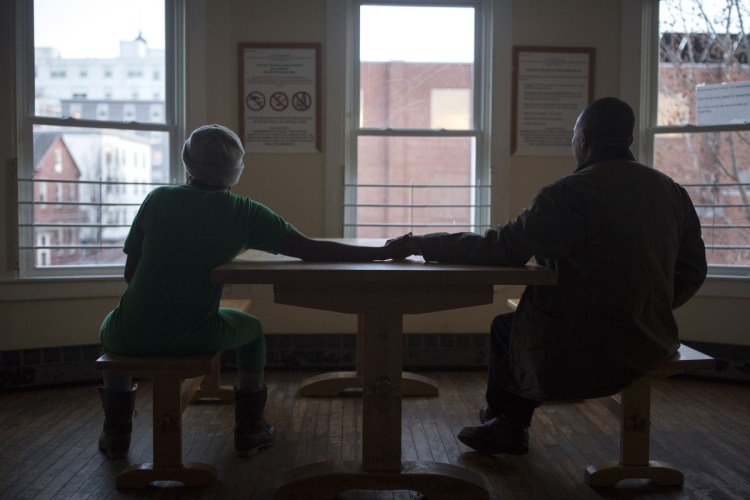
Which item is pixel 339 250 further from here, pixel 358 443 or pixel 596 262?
pixel 358 443

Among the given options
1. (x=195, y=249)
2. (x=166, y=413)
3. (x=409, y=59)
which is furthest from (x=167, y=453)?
(x=409, y=59)

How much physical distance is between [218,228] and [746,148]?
3112 millimetres

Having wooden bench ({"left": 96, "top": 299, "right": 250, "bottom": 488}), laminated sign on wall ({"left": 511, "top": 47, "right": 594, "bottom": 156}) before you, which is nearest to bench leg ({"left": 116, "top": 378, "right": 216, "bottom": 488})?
wooden bench ({"left": 96, "top": 299, "right": 250, "bottom": 488})

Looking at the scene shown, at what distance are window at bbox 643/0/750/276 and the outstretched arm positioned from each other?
2.48 metres

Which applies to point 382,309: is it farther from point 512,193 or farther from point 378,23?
point 378,23

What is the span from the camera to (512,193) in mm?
4203

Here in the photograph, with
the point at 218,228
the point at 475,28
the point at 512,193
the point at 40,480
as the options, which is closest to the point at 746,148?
the point at 512,193

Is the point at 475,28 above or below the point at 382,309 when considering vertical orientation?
above

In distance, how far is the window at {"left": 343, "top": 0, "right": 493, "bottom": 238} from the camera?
A: 13.8 ft

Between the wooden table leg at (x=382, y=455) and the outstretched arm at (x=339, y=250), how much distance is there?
7.8 inches

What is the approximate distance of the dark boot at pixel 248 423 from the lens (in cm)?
277

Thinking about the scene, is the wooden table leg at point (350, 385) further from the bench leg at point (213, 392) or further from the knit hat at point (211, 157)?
the knit hat at point (211, 157)

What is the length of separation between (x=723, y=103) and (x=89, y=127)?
3457mm

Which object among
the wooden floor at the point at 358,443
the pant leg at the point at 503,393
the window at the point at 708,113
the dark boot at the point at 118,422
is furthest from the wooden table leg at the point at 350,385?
the window at the point at 708,113
